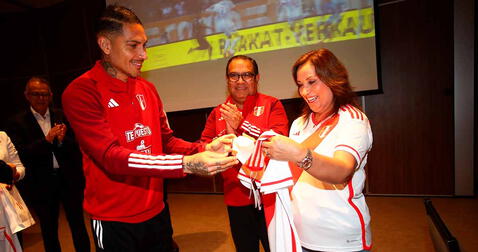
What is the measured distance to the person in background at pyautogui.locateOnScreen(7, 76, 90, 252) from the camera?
2.80 m

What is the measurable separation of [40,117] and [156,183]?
225cm

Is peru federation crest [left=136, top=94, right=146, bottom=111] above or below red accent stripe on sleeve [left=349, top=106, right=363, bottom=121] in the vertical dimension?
above

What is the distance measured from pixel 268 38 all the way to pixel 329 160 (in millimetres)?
3422

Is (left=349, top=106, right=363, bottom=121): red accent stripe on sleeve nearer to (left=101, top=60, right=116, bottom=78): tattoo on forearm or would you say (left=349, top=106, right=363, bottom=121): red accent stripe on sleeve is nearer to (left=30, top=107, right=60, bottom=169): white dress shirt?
(left=101, top=60, right=116, bottom=78): tattoo on forearm

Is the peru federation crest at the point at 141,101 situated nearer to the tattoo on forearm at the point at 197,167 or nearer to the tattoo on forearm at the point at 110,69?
the tattoo on forearm at the point at 110,69

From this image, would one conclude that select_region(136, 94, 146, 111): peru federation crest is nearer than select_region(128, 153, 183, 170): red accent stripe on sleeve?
No

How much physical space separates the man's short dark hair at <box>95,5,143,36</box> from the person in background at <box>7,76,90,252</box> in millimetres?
1860

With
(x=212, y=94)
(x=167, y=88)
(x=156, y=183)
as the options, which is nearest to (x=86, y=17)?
(x=167, y=88)

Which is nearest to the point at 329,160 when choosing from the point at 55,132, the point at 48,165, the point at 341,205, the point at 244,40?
the point at 341,205

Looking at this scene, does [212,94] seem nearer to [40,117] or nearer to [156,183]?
[40,117]

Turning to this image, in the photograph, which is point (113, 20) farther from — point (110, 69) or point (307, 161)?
point (307, 161)

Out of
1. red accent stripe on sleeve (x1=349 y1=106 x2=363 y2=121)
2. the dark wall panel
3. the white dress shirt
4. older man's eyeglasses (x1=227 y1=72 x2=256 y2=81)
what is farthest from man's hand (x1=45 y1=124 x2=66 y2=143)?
the dark wall panel

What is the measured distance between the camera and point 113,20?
1.45 metres

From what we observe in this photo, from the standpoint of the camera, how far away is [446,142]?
396 centimetres
